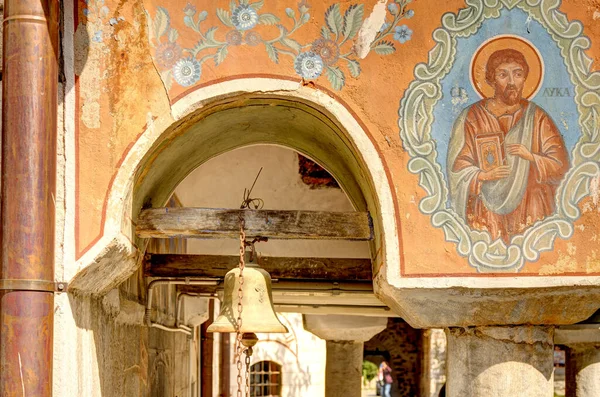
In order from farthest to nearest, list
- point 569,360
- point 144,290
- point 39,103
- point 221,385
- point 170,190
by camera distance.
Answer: point 221,385 < point 569,360 < point 144,290 < point 170,190 < point 39,103

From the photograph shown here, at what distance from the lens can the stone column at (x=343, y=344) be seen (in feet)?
40.0

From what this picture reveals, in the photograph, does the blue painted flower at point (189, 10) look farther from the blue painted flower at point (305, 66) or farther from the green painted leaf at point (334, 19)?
the green painted leaf at point (334, 19)

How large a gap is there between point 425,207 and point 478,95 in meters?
0.74

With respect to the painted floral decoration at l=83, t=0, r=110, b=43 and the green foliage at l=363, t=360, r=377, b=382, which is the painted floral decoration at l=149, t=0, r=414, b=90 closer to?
the painted floral decoration at l=83, t=0, r=110, b=43

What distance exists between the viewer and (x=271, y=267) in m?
8.52

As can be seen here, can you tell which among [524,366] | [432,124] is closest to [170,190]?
[432,124]

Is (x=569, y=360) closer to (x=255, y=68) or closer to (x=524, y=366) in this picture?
(x=524, y=366)

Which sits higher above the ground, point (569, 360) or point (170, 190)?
point (170, 190)

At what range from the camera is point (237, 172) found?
9.98m

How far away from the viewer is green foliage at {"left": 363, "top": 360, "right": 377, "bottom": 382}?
2681cm

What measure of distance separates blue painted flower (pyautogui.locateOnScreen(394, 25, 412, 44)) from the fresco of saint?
490 millimetres

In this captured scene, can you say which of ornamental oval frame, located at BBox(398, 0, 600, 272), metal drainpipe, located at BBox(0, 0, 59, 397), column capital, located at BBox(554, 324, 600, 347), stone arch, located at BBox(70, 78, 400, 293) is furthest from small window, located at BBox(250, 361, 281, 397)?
metal drainpipe, located at BBox(0, 0, 59, 397)

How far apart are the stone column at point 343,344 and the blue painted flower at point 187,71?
21.3 feet

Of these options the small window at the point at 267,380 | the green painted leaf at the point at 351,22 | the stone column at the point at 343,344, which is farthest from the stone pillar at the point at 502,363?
the small window at the point at 267,380
